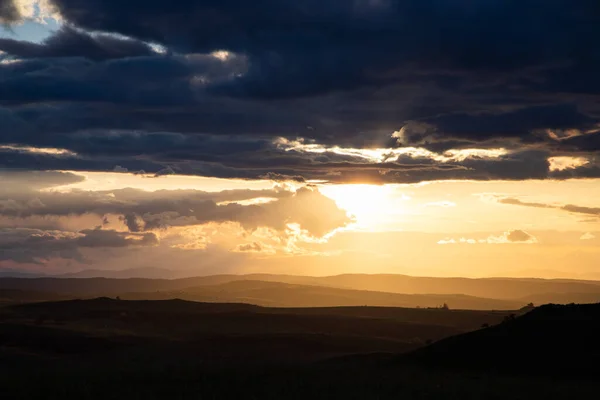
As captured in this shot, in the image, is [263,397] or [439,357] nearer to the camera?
[263,397]

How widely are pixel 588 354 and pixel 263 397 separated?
22.7 m

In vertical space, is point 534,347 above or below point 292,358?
above

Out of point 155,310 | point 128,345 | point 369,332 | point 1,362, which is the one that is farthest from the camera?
point 155,310

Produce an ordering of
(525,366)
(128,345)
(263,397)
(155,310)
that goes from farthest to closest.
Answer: (155,310), (128,345), (525,366), (263,397)

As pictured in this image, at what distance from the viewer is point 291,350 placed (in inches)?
2805

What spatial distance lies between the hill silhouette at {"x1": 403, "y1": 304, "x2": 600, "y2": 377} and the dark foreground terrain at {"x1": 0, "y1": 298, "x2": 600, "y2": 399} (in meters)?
0.07

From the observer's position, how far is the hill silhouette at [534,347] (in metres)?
47.1

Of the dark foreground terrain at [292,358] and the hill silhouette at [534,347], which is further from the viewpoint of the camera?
the hill silhouette at [534,347]

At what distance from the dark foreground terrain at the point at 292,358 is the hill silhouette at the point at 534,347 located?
7cm

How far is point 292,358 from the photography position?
64062 mm

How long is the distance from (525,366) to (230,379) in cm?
1813

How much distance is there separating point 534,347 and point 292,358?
67.8 ft

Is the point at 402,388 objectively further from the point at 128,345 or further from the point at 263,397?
the point at 128,345

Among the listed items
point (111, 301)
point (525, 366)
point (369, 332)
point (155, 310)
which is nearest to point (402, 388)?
point (525, 366)
